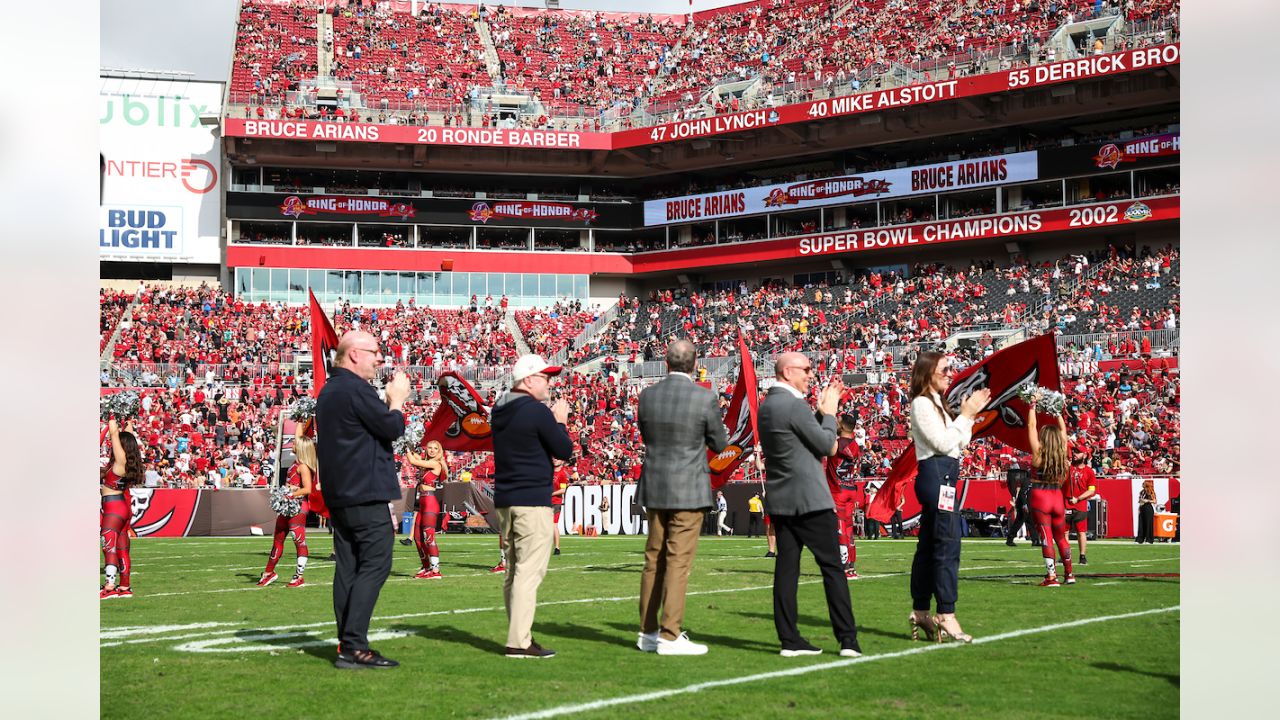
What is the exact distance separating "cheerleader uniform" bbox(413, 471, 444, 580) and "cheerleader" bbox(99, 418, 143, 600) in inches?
151

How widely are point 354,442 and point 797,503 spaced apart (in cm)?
302

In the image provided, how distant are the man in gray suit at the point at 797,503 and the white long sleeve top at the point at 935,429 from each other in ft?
2.28

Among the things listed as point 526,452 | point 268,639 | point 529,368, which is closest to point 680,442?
point 526,452

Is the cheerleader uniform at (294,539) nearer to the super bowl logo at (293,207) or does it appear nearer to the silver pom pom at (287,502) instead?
the silver pom pom at (287,502)

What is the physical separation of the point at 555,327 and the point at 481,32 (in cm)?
2106

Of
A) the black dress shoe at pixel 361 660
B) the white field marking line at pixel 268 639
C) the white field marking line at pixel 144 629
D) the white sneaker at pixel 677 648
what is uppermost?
the black dress shoe at pixel 361 660

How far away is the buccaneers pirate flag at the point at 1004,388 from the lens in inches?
573

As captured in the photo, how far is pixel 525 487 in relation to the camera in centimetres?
912

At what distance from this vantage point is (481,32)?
7144cm

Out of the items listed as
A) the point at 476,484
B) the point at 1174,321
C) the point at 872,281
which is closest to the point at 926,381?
the point at 476,484

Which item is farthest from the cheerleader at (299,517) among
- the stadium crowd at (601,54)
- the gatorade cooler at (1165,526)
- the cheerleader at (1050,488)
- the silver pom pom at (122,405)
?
the stadium crowd at (601,54)

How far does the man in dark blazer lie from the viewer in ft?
27.4

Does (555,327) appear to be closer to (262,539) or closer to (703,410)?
(262,539)
